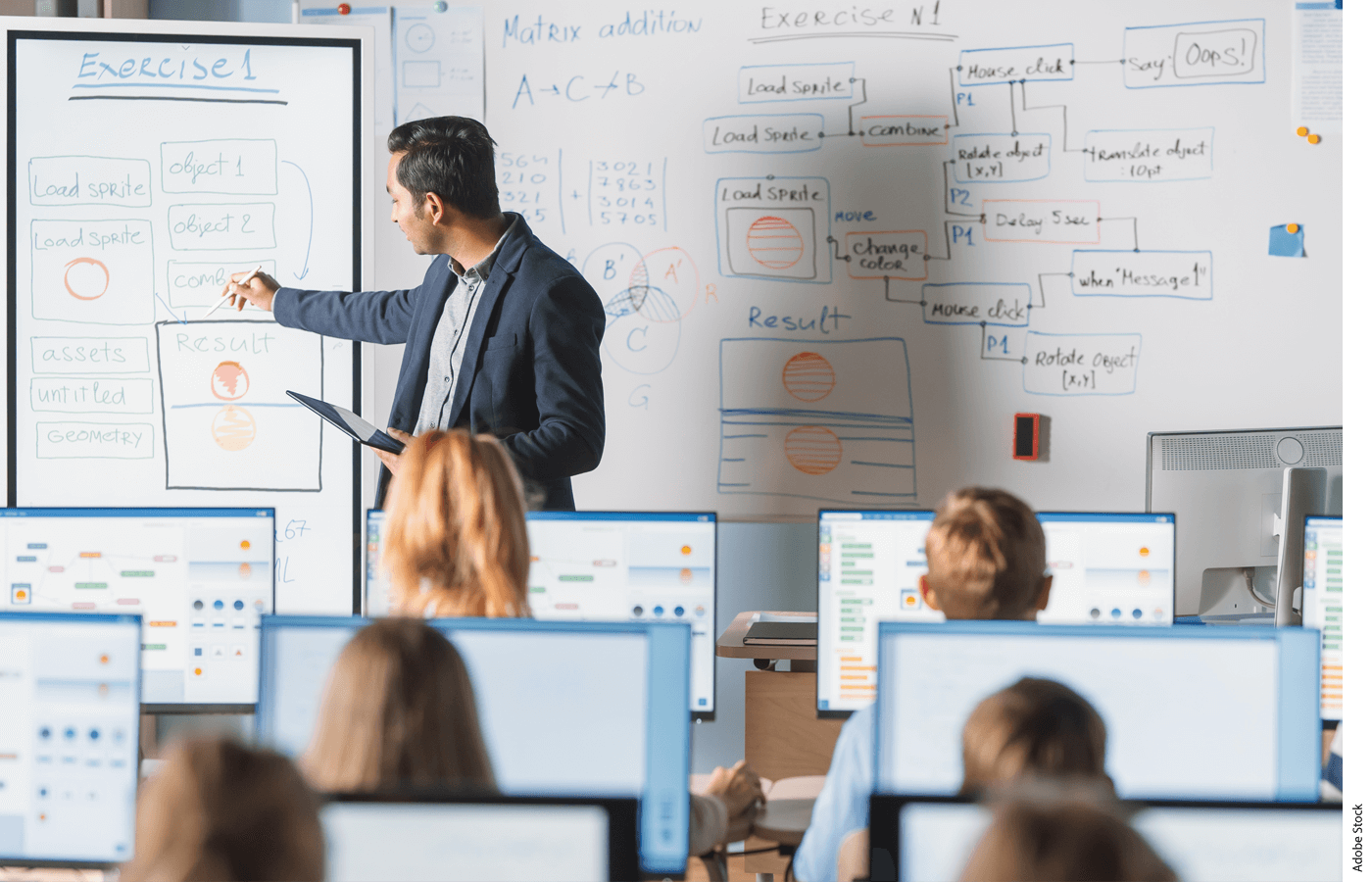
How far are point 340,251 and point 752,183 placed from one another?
1.15 m

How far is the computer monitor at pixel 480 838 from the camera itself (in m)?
0.79

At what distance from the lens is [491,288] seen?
2748 millimetres

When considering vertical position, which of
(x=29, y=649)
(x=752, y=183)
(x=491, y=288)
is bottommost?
(x=29, y=649)

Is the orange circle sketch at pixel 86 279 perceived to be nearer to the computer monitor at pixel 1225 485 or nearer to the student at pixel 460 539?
the student at pixel 460 539

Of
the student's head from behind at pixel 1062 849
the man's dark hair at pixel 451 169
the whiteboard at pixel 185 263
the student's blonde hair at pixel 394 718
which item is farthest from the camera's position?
the whiteboard at pixel 185 263

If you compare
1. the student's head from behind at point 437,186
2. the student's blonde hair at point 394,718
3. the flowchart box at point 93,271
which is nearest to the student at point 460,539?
the student's blonde hair at point 394,718

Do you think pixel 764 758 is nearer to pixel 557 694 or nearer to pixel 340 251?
pixel 557 694

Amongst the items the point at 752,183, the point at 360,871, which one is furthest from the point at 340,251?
the point at 360,871

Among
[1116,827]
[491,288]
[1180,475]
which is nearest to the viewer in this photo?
[1116,827]

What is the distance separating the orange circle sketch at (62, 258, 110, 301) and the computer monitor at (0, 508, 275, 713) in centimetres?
133

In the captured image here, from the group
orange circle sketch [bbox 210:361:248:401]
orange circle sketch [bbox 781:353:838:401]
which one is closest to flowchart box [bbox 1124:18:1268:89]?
orange circle sketch [bbox 781:353:838:401]

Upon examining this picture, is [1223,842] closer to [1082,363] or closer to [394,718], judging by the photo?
[394,718]

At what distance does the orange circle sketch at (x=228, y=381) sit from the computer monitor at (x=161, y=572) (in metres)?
1.18

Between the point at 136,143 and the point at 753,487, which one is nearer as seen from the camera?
the point at 136,143
